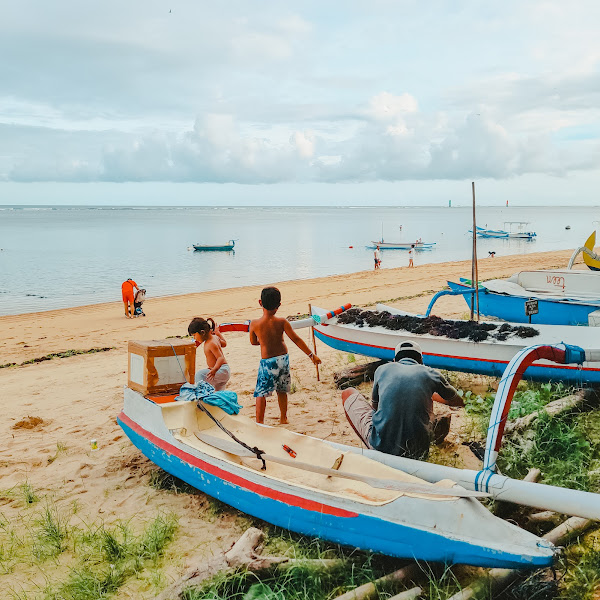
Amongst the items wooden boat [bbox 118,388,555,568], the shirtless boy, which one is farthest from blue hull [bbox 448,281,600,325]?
wooden boat [bbox 118,388,555,568]

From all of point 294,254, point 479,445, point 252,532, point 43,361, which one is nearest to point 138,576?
point 252,532

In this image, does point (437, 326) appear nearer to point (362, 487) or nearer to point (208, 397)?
point (208, 397)

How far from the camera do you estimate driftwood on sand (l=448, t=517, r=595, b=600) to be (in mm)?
3273

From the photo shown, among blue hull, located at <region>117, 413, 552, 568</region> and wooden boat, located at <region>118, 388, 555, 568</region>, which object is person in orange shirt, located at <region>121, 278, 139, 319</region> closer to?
wooden boat, located at <region>118, 388, 555, 568</region>

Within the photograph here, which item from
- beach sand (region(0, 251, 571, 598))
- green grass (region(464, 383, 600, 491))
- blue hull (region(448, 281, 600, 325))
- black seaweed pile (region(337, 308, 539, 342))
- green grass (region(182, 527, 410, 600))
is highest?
black seaweed pile (region(337, 308, 539, 342))

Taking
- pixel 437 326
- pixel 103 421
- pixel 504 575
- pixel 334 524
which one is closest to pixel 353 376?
pixel 437 326

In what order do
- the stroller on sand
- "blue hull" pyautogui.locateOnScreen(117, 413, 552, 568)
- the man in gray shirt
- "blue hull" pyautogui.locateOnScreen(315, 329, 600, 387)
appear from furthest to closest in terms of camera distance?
the stroller on sand
"blue hull" pyautogui.locateOnScreen(315, 329, 600, 387)
the man in gray shirt
"blue hull" pyautogui.locateOnScreen(117, 413, 552, 568)

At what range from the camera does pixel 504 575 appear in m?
3.44

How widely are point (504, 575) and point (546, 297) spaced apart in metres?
8.05

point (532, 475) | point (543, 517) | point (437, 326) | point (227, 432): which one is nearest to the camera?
point (543, 517)

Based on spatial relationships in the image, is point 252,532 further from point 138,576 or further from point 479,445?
point 479,445

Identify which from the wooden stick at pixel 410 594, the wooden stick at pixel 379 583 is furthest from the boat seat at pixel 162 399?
the wooden stick at pixel 410 594

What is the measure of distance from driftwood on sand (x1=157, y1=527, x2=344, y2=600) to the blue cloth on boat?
6.23 feet

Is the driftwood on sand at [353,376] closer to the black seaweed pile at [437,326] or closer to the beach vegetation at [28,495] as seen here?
the black seaweed pile at [437,326]
